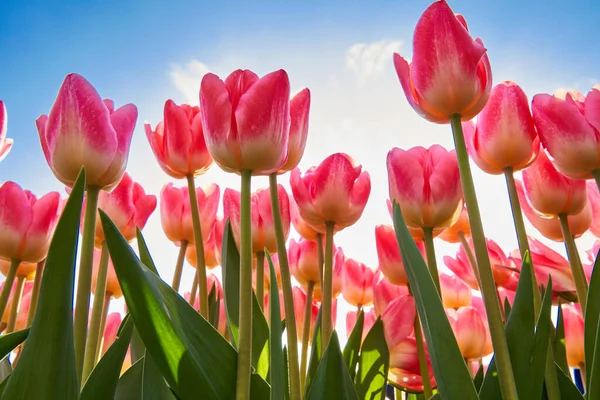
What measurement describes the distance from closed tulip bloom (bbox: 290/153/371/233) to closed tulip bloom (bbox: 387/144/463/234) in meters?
0.08

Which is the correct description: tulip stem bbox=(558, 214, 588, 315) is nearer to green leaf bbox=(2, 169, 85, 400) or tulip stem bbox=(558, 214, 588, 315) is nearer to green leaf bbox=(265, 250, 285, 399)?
green leaf bbox=(265, 250, 285, 399)

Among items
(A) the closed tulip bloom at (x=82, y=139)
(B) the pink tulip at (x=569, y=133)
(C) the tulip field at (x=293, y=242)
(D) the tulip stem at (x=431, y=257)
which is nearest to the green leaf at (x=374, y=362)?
(C) the tulip field at (x=293, y=242)

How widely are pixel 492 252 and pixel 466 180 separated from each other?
53 cm

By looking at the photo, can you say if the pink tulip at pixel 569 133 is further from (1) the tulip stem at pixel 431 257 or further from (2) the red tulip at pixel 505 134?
(1) the tulip stem at pixel 431 257

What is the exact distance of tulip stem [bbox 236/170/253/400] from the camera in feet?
1.55

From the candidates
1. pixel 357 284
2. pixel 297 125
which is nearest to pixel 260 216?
pixel 297 125

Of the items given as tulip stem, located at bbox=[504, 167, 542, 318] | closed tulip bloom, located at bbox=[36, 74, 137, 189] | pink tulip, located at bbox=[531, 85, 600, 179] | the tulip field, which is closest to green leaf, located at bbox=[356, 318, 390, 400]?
the tulip field

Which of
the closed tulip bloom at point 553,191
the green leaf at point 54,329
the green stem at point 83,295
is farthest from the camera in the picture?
the closed tulip bloom at point 553,191

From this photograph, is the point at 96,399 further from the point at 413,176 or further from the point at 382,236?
the point at 382,236

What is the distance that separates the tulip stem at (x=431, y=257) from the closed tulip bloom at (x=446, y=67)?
0.70 ft

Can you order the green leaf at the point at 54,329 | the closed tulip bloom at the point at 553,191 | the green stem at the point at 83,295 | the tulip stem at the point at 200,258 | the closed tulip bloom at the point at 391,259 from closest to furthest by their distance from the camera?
the green leaf at the point at 54,329
the green stem at the point at 83,295
the tulip stem at the point at 200,258
the closed tulip bloom at the point at 553,191
the closed tulip bloom at the point at 391,259

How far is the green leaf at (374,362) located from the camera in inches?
32.7

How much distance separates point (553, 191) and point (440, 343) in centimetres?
45

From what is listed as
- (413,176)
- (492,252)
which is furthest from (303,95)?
(492,252)
